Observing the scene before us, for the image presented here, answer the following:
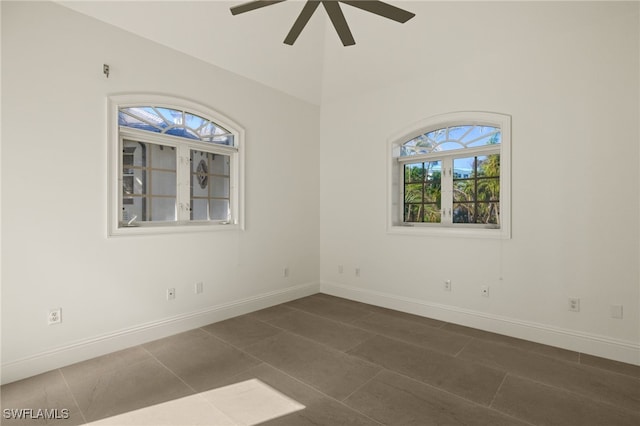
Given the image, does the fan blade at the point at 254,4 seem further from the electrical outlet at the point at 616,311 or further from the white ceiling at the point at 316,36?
the electrical outlet at the point at 616,311

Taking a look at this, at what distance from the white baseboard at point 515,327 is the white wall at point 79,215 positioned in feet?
6.51

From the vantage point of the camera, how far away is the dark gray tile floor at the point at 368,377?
2057mm

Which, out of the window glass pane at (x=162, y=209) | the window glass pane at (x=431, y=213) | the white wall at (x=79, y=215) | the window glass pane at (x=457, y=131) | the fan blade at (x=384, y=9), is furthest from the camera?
the window glass pane at (x=431, y=213)

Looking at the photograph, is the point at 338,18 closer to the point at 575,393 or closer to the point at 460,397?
the point at 460,397

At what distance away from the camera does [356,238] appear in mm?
4719

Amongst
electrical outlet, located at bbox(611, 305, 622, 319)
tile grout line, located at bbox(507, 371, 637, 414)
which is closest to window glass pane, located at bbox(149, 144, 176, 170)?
tile grout line, located at bbox(507, 371, 637, 414)

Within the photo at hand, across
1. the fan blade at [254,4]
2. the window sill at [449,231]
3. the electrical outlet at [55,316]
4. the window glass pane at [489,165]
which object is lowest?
the electrical outlet at [55,316]

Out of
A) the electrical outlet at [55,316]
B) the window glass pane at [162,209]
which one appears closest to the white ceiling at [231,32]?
the window glass pane at [162,209]

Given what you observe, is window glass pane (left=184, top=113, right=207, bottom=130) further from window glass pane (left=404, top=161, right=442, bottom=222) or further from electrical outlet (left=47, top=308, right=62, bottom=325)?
window glass pane (left=404, top=161, right=442, bottom=222)

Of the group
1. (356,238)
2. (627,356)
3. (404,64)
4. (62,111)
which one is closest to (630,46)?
(404,64)

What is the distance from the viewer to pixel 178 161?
11.6ft

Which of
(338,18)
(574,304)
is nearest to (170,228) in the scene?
(338,18)

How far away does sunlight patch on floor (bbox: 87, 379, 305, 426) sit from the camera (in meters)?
1.96

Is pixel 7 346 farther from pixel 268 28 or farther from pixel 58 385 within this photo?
pixel 268 28
